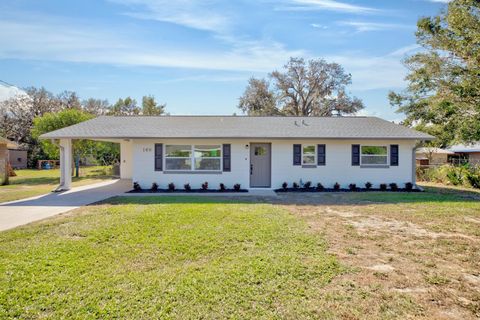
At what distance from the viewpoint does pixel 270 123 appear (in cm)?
1527

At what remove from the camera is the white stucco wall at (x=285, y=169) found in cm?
1312

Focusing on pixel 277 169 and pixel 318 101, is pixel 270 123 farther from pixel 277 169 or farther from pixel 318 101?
Answer: pixel 318 101

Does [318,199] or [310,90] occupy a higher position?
[310,90]

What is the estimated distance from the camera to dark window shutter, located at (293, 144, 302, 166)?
1325cm

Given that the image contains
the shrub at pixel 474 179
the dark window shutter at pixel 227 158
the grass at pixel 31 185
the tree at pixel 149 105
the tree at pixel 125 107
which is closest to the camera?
the grass at pixel 31 185

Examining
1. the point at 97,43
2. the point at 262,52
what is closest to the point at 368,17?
the point at 262,52

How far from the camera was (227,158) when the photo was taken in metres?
13.1

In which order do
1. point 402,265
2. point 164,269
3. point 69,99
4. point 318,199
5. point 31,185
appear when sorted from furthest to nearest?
point 69,99, point 31,185, point 318,199, point 402,265, point 164,269

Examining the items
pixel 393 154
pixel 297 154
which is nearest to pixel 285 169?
pixel 297 154

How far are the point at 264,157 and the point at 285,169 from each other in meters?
1.17

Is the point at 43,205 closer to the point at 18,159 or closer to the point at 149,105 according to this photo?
the point at 149,105

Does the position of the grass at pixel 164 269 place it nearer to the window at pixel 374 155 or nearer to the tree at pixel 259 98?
the window at pixel 374 155

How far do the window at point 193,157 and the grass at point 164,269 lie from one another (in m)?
6.22

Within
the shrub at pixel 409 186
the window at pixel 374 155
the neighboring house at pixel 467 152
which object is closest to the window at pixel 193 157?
the window at pixel 374 155
